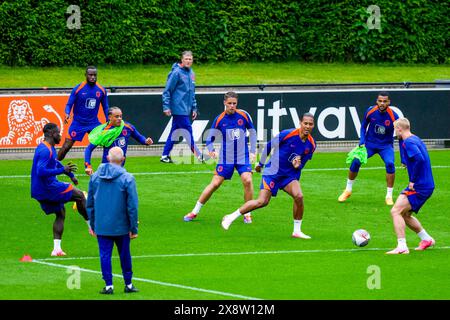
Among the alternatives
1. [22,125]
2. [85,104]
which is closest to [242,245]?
[85,104]

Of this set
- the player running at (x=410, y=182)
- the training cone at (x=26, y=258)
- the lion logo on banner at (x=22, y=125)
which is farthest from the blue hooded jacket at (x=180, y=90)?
the player running at (x=410, y=182)

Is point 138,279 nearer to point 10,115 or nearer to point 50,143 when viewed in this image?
point 50,143

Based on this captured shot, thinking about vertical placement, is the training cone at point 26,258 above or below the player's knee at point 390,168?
below

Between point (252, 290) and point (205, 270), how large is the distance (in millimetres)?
1463

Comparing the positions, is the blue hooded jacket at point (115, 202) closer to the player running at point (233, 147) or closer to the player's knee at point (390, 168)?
the player running at point (233, 147)

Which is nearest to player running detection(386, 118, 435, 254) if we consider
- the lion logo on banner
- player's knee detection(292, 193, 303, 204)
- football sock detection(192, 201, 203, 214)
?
player's knee detection(292, 193, 303, 204)

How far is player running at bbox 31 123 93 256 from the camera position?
55.2 ft

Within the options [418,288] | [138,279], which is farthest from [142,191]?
[418,288]

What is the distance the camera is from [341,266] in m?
16.2

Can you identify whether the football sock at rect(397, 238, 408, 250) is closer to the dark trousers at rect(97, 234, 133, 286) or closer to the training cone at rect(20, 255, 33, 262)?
the dark trousers at rect(97, 234, 133, 286)

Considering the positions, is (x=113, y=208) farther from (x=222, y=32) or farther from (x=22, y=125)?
(x=222, y=32)

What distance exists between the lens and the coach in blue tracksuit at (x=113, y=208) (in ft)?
46.4

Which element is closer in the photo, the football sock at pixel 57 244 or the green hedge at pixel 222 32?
the football sock at pixel 57 244

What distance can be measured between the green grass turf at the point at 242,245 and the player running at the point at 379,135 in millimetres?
366
